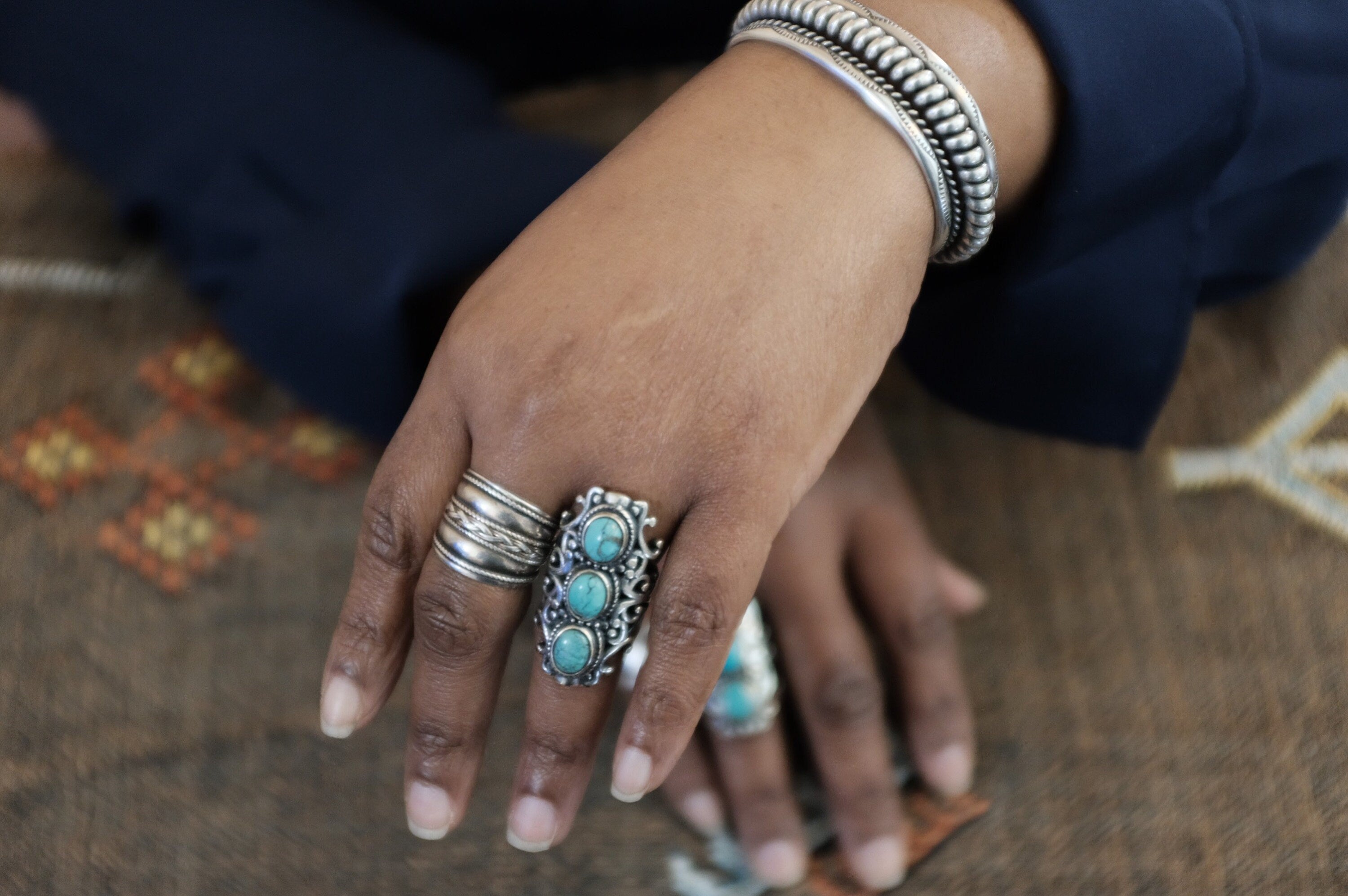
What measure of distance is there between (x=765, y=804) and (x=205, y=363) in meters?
0.54

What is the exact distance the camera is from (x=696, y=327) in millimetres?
480

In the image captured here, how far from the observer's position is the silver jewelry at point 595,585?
0.47m

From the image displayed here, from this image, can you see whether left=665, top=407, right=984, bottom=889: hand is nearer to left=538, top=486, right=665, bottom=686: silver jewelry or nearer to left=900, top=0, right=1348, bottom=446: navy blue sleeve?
left=900, top=0, right=1348, bottom=446: navy blue sleeve

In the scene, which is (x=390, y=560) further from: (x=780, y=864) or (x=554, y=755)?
(x=780, y=864)

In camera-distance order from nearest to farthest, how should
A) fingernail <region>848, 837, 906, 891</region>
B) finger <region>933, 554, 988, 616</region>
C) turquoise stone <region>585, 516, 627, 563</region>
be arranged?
turquoise stone <region>585, 516, 627, 563</region>
fingernail <region>848, 837, 906, 891</region>
finger <region>933, 554, 988, 616</region>

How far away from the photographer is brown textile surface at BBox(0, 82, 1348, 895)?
65 centimetres

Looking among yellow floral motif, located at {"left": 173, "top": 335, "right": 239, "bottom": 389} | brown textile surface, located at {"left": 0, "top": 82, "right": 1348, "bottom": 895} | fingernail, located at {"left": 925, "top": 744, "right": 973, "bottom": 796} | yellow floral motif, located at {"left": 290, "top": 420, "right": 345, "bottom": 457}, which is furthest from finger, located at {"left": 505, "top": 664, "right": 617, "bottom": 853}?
yellow floral motif, located at {"left": 173, "top": 335, "right": 239, "bottom": 389}

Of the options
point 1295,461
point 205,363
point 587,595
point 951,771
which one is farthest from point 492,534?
point 1295,461

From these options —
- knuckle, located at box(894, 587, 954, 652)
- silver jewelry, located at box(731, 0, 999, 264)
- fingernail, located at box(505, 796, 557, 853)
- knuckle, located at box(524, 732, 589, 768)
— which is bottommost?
knuckle, located at box(894, 587, 954, 652)

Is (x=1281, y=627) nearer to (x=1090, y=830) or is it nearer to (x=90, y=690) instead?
(x=1090, y=830)

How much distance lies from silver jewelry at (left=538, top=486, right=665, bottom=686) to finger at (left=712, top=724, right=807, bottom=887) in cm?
22

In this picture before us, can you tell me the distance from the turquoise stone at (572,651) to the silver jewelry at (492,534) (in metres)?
0.03

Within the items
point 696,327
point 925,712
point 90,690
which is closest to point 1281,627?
point 925,712

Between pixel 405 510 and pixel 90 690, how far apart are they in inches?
13.8
